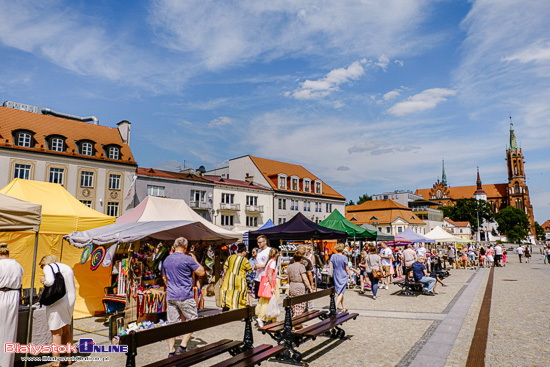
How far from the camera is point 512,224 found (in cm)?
11225

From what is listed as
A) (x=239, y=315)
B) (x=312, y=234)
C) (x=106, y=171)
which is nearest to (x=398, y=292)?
(x=312, y=234)

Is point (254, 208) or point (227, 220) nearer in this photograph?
point (227, 220)

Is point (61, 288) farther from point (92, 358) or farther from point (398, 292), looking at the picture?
point (398, 292)

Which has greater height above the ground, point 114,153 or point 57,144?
point 57,144

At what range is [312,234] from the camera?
14883 mm

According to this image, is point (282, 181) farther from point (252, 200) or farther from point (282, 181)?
point (252, 200)

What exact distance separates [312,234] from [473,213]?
4349 inches

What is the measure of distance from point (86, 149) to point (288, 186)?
2641 cm

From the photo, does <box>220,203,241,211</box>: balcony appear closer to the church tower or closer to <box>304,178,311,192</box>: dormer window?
<box>304,178,311,192</box>: dormer window

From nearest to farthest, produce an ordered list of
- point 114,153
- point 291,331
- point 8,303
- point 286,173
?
point 8,303, point 291,331, point 114,153, point 286,173

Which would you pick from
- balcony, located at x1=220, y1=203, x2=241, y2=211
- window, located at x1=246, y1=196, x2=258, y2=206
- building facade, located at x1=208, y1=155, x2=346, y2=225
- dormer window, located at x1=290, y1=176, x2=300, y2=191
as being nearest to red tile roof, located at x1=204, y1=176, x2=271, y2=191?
window, located at x1=246, y1=196, x2=258, y2=206

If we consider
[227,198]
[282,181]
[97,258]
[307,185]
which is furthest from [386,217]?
[97,258]

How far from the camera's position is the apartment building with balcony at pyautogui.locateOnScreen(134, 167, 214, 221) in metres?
36.9

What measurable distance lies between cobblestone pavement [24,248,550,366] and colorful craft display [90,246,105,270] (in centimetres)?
144
